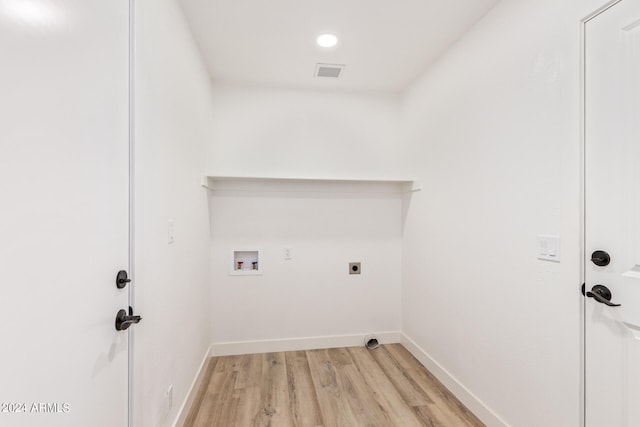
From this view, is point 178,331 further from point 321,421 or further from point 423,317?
point 423,317

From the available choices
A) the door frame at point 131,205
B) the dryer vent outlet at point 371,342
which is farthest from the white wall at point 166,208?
the dryer vent outlet at point 371,342

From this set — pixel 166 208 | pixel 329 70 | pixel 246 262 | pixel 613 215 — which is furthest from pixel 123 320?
pixel 329 70

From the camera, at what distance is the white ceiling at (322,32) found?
1.79m

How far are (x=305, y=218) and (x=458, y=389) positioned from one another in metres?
1.77

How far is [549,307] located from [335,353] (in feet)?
5.99

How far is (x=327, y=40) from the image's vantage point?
2139 mm

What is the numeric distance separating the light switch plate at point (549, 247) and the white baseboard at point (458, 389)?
986mm

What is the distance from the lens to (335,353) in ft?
9.10

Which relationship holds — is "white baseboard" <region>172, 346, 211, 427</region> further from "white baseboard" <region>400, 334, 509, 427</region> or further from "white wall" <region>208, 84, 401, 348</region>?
"white baseboard" <region>400, 334, 509, 427</region>

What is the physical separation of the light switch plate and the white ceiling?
1.38m

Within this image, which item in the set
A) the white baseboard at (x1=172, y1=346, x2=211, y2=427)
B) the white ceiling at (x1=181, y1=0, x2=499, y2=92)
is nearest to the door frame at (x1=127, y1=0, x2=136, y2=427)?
the white baseboard at (x1=172, y1=346, x2=211, y2=427)

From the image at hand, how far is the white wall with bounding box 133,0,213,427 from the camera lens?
1268 millimetres

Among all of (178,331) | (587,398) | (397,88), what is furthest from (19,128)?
(397,88)

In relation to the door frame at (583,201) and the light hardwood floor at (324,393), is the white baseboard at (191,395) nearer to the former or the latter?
the light hardwood floor at (324,393)
